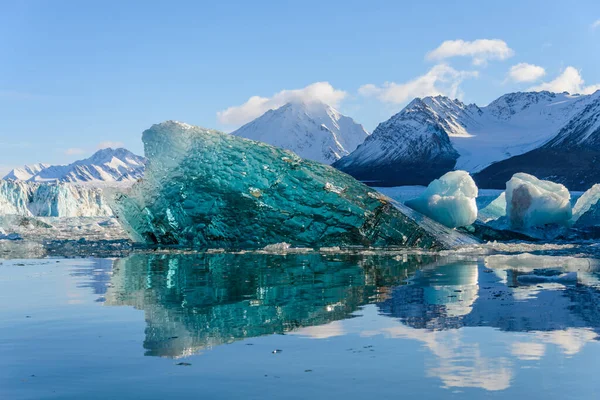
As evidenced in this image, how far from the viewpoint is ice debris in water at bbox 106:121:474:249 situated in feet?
58.9

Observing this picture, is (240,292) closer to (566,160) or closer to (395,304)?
(395,304)

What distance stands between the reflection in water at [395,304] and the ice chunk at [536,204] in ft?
30.2

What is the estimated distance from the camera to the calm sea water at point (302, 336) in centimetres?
474

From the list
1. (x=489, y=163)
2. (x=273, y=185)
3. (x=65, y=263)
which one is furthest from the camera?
(x=489, y=163)

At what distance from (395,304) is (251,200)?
10.1 meters

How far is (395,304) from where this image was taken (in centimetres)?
821

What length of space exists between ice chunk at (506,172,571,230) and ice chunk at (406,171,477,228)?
3103 millimetres

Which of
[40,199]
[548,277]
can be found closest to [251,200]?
[548,277]

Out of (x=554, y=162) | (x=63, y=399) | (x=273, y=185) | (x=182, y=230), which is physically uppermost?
(x=554, y=162)

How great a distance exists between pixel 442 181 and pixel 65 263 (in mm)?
11811

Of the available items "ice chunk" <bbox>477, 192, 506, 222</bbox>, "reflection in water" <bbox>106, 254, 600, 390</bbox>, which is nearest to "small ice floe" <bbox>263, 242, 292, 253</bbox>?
"reflection in water" <bbox>106, 254, 600, 390</bbox>

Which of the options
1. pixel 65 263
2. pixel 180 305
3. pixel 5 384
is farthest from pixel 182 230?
pixel 5 384

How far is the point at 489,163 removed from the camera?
6048 inches

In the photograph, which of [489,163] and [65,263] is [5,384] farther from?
[489,163]
